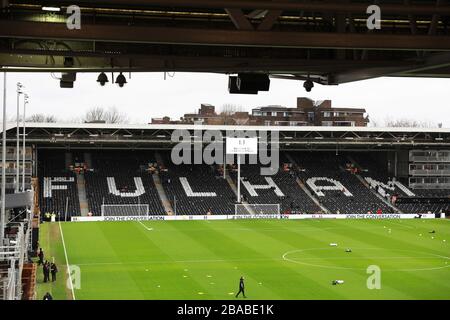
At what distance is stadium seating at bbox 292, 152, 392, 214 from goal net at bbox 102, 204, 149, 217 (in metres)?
18.6

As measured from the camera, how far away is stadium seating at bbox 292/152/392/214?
6981 centimetres

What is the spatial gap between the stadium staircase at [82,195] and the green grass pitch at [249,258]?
4527mm

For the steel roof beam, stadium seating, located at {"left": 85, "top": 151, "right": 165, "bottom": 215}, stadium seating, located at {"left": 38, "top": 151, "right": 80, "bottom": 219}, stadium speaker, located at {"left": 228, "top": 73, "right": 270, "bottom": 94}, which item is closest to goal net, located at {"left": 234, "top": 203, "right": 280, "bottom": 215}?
stadium seating, located at {"left": 85, "top": 151, "right": 165, "bottom": 215}

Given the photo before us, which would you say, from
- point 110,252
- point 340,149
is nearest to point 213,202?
point 340,149

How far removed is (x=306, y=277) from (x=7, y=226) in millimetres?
15840

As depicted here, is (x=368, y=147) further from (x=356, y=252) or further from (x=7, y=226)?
(x=7, y=226)

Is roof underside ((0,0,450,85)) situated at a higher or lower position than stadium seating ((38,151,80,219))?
higher

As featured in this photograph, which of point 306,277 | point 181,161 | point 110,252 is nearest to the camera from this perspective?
point 306,277

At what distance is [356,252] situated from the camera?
41938mm

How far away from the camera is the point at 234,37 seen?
1021cm

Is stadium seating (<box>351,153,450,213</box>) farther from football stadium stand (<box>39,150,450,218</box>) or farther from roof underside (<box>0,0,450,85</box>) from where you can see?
roof underside (<box>0,0,450,85</box>)

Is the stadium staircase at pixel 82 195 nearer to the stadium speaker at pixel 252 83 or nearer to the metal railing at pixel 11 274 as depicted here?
the metal railing at pixel 11 274

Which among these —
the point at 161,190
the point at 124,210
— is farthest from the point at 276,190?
the point at 124,210
